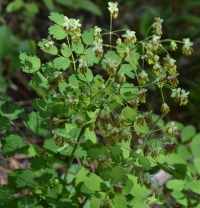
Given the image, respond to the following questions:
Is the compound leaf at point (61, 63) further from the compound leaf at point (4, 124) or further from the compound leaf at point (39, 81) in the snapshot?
the compound leaf at point (4, 124)

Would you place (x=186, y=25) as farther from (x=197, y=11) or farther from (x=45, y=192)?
(x=45, y=192)

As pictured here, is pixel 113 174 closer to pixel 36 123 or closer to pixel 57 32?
pixel 36 123

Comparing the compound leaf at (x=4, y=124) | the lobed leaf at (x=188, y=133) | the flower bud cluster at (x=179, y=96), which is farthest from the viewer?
the lobed leaf at (x=188, y=133)

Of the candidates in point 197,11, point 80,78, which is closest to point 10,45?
point 80,78

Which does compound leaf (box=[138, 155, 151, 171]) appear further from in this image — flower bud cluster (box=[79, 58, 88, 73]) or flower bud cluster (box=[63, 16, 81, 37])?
flower bud cluster (box=[63, 16, 81, 37])

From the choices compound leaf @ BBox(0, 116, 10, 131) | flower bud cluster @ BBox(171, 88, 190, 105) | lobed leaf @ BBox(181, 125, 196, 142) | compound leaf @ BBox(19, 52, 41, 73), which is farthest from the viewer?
lobed leaf @ BBox(181, 125, 196, 142)

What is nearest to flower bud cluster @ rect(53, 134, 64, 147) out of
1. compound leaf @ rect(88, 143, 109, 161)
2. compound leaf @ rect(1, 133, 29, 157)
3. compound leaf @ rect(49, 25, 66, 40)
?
compound leaf @ rect(88, 143, 109, 161)

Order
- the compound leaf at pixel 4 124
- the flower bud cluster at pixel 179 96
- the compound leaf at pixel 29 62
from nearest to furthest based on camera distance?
the flower bud cluster at pixel 179 96, the compound leaf at pixel 29 62, the compound leaf at pixel 4 124

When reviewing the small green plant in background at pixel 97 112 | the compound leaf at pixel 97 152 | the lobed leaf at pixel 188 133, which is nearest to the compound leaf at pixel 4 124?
the small green plant in background at pixel 97 112
